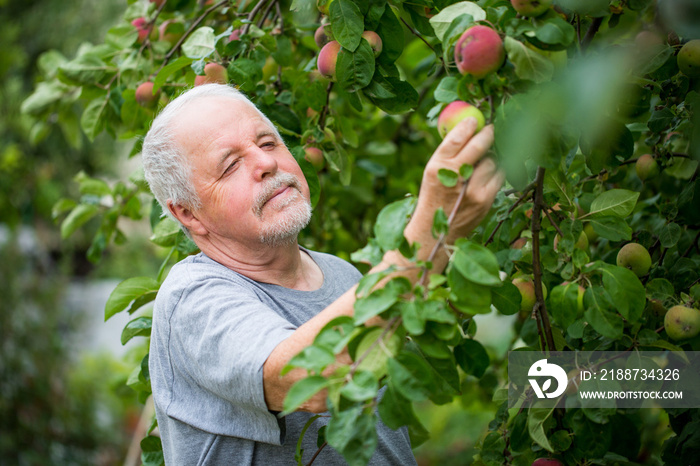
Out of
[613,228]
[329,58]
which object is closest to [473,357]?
[613,228]

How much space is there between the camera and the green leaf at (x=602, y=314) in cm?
95

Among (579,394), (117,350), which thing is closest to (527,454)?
(579,394)

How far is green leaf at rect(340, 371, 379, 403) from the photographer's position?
27.7 inches

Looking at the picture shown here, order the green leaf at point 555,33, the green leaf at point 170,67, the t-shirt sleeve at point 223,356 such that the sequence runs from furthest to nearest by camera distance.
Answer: the green leaf at point 170,67, the t-shirt sleeve at point 223,356, the green leaf at point 555,33

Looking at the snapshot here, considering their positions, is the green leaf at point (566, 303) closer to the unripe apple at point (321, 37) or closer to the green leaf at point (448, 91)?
the green leaf at point (448, 91)

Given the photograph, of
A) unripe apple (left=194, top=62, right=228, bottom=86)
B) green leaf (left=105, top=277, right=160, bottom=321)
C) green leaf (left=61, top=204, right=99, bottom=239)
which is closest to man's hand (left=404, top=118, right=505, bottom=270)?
unripe apple (left=194, top=62, right=228, bottom=86)

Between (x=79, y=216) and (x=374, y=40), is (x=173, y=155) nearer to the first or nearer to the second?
(x=374, y=40)

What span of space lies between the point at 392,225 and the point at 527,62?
29 centimetres

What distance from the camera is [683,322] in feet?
3.60

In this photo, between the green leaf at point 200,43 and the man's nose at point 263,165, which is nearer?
the man's nose at point 263,165

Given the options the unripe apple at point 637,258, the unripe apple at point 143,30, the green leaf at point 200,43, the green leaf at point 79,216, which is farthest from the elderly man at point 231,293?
the green leaf at point 79,216

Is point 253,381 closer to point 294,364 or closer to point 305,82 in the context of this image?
point 294,364

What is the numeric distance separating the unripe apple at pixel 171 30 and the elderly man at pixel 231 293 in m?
0.60

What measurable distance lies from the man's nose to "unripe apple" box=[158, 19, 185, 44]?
2.55 feet
